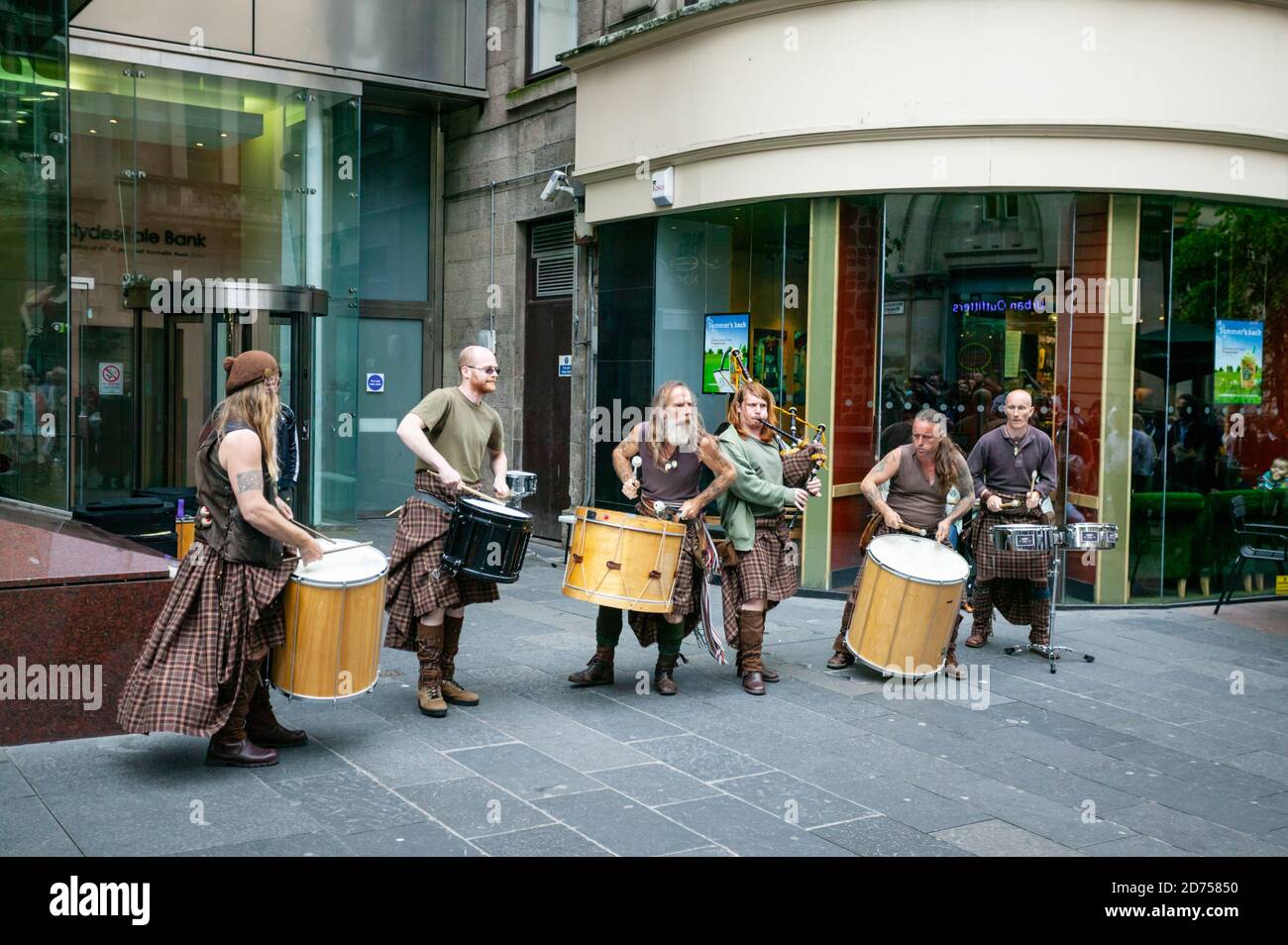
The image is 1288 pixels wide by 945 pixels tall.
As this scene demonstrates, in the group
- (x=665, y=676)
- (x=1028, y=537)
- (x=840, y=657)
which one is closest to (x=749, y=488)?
(x=665, y=676)

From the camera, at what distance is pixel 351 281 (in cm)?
1541

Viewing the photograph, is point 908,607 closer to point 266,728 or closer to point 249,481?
point 266,728

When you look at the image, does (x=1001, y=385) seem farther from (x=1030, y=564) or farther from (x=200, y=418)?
(x=200, y=418)

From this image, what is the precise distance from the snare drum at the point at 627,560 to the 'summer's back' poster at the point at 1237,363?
647cm

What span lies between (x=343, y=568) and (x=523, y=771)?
4.22 ft

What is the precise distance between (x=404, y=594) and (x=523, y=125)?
31.2ft

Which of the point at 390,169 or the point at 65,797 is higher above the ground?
the point at 390,169

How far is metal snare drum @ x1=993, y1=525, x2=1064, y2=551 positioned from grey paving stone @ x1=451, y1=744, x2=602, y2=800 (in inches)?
147

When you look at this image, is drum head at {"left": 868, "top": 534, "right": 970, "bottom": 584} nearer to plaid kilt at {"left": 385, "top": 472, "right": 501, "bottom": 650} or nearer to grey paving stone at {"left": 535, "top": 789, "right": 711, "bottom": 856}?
plaid kilt at {"left": 385, "top": 472, "right": 501, "bottom": 650}

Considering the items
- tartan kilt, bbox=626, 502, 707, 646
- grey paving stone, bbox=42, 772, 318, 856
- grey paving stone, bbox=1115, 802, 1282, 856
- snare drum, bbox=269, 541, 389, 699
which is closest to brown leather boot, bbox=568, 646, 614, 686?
tartan kilt, bbox=626, 502, 707, 646

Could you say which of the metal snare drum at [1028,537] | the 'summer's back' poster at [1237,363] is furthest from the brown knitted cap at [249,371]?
the 'summer's back' poster at [1237,363]
